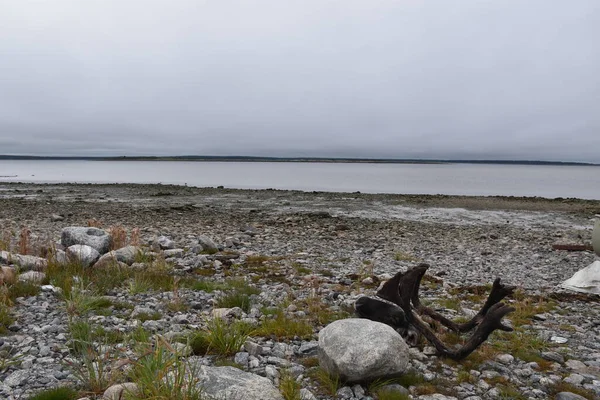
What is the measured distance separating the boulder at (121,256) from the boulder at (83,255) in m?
0.18

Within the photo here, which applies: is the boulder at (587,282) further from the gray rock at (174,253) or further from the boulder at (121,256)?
the boulder at (121,256)

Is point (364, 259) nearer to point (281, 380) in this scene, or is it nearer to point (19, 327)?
point (281, 380)

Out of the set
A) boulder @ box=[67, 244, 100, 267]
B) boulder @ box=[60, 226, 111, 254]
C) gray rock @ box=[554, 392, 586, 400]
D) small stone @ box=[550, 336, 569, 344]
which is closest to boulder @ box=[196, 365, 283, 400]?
gray rock @ box=[554, 392, 586, 400]

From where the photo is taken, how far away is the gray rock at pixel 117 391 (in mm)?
3902

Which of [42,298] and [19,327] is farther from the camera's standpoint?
[42,298]

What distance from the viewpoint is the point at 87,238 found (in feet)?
35.6

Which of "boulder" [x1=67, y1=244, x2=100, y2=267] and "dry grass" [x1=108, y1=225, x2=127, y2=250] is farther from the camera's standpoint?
"dry grass" [x1=108, y1=225, x2=127, y2=250]

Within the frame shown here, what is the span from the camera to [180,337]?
17.3 feet

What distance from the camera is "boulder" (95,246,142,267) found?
9.41 meters

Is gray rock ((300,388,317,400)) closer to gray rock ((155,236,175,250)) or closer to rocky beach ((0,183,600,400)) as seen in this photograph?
rocky beach ((0,183,600,400))

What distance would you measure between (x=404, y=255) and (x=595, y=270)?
518 centimetres

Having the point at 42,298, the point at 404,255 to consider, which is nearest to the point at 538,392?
the point at 42,298

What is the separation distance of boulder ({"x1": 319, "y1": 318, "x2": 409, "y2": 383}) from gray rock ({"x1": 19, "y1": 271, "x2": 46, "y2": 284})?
20.0 feet

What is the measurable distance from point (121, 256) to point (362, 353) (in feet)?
24.7
